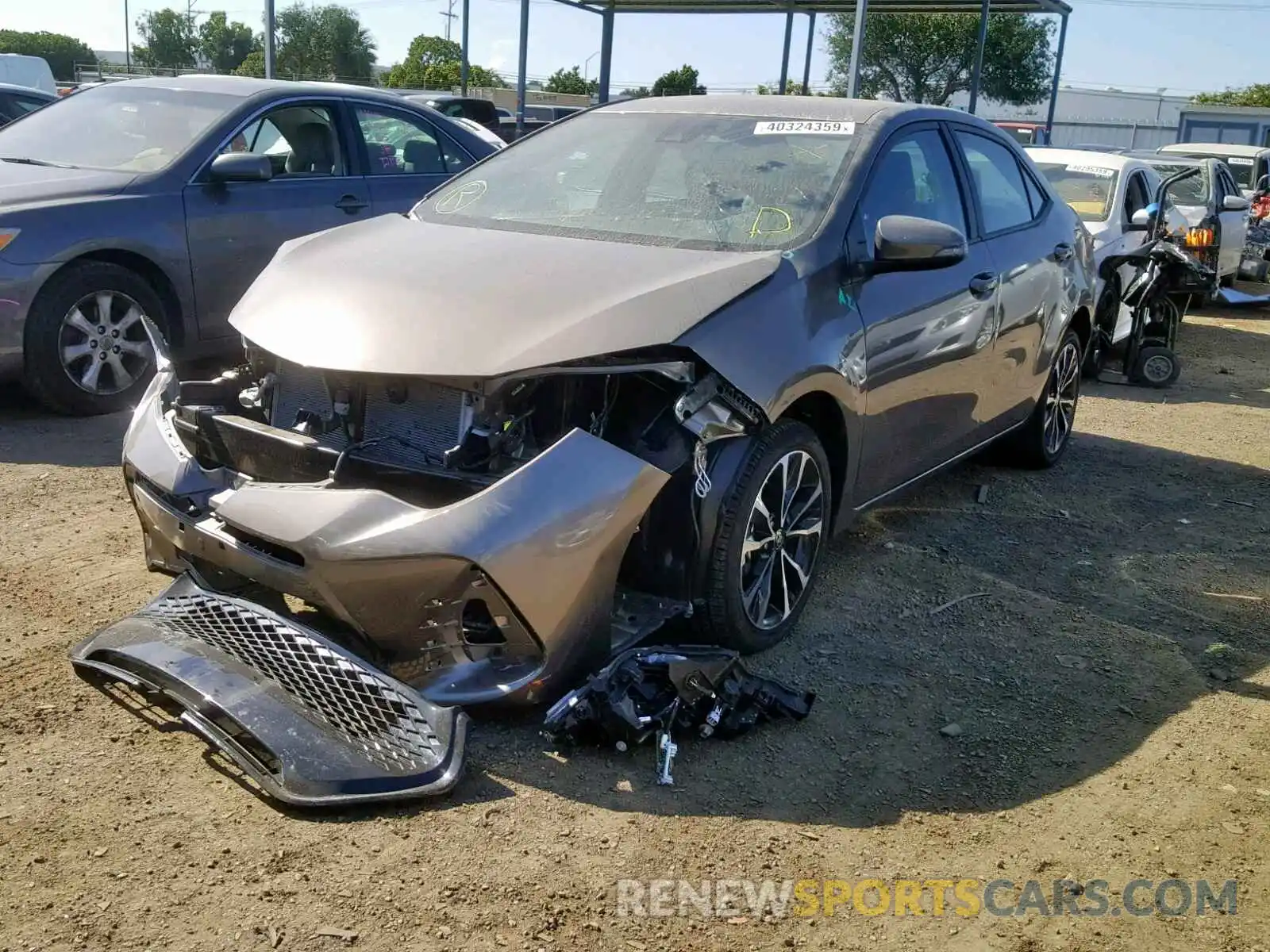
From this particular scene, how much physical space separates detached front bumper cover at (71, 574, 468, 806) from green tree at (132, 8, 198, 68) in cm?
8095

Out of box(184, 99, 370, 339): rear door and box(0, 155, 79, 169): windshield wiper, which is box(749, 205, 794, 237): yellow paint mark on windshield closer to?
box(184, 99, 370, 339): rear door

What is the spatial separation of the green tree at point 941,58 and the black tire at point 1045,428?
4129cm

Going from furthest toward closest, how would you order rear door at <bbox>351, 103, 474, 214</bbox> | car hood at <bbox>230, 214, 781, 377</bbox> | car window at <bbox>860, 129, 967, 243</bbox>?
rear door at <bbox>351, 103, 474, 214</bbox>, car window at <bbox>860, 129, 967, 243</bbox>, car hood at <bbox>230, 214, 781, 377</bbox>

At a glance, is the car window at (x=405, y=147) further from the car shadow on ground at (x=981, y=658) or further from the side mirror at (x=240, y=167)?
the car shadow on ground at (x=981, y=658)

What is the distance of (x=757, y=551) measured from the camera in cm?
391

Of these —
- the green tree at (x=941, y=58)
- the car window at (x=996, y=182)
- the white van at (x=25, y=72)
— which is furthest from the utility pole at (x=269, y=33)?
the green tree at (x=941, y=58)

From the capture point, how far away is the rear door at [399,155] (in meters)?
7.59

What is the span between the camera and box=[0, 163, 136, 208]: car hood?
634 centimetres

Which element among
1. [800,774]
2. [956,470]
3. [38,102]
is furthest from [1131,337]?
[38,102]

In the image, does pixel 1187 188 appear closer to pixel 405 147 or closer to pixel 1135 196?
pixel 1135 196

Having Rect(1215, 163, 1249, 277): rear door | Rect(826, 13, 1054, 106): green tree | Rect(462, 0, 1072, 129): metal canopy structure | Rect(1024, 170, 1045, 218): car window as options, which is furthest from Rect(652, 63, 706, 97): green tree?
Rect(1024, 170, 1045, 218): car window

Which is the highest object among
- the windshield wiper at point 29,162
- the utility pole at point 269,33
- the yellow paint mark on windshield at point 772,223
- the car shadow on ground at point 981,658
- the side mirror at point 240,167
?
the utility pole at point 269,33

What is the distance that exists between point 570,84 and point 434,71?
7596mm

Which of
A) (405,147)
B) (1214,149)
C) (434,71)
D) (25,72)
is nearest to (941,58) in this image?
(434,71)
